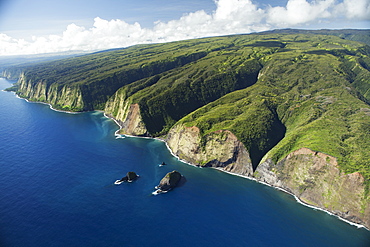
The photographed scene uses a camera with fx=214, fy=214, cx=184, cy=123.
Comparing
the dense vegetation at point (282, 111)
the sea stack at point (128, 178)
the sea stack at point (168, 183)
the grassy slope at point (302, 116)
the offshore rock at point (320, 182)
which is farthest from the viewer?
the sea stack at point (128, 178)

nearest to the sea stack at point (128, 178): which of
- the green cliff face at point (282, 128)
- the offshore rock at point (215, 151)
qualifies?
the offshore rock at point (215, 151)

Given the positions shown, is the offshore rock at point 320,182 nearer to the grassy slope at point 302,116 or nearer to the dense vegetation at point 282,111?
the dense vegetation at point 282,111

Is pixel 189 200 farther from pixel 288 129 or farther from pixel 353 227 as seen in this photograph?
pixel 288 129

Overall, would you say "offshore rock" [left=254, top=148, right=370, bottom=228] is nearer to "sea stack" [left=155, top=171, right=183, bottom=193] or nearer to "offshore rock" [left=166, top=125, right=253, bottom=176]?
"offshore rock" [left=166, top=125, right=253, bottom=176]

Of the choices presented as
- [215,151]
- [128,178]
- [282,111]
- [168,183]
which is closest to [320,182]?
[215,151]

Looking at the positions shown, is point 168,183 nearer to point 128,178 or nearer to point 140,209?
point 140,209

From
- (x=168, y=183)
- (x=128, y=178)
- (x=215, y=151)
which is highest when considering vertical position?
(x=215, y=151)
